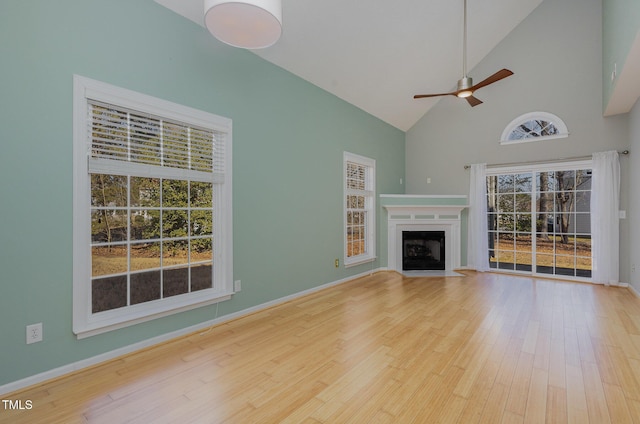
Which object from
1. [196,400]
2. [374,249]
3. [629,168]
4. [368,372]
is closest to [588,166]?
[629,168]

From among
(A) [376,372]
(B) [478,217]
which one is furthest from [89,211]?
(B) [478,217]

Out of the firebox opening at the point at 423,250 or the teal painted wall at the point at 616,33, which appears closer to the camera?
the teal painted wall at the point at 616,33

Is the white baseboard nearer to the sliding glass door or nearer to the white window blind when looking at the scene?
the white window blind

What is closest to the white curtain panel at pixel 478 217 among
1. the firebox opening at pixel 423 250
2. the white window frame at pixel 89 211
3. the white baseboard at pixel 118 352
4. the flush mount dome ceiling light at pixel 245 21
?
the firebox opening at pixel 423 250

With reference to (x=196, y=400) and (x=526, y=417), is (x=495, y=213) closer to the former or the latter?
(x=526, y=417)

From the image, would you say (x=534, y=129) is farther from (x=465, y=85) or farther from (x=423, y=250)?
(x=423, y=250)

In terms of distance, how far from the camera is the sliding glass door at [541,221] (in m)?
5.15

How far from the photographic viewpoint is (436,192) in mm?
6500

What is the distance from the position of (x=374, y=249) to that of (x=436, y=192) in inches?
77.2

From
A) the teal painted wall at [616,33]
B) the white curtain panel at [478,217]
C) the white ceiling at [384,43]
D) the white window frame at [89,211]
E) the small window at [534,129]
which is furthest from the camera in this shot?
the white curtain panel at [478,217]

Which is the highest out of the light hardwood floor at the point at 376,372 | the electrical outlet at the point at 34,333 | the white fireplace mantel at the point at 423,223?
the white fireplace mantel at the point at 423,223

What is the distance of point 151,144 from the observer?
2752mm

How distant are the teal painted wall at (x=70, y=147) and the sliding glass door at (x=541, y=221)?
3.68 metres

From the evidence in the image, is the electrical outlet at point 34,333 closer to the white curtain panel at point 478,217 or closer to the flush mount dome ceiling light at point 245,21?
the flush mount dome ceiling light at point 245,21
